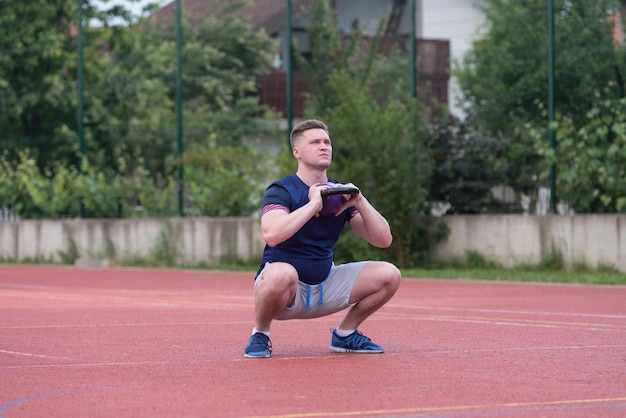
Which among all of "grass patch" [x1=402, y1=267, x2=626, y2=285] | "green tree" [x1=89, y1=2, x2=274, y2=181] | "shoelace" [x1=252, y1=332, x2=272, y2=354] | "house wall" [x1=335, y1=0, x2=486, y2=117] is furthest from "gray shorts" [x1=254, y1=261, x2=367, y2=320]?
"green tree" [x1=89, y1=2, x2=274, y2=181]

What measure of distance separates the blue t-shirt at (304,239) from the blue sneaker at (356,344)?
0.53 metres

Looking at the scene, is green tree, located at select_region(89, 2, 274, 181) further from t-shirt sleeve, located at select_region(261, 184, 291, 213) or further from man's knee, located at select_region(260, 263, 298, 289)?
man's knee, located at select_region(260, 263, 298, 289)

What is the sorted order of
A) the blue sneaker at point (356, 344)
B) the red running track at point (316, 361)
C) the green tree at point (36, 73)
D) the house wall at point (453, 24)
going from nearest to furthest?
the red running track at point (316, 361), the blue sneaker at point (356, 344), the house wall at point (453, 24), the green tree at point (36, 73)

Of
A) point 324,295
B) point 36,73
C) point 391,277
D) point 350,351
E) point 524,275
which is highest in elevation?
point 36,73

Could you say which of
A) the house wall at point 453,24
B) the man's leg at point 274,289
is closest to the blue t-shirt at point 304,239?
the man's leg at point 274,289

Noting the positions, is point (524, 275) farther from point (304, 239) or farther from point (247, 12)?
point (247, 12)

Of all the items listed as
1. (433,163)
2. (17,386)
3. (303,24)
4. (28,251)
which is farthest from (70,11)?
(17,386)

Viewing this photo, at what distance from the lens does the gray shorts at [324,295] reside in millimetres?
9680

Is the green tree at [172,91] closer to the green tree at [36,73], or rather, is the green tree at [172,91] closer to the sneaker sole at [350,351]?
the green tree at [36,73]

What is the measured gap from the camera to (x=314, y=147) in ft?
31.2

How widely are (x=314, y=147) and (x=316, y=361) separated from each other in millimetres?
1386

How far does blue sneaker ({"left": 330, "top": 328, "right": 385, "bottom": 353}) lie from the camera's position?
32.7ft

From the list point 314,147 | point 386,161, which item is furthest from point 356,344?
point 386,161

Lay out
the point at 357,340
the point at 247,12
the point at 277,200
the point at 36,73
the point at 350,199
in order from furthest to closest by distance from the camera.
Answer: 1. the point at 247,12
2. the point at 36,73
3. the point at 357,340
4. the point at 277,200
5. the point at 350,199
